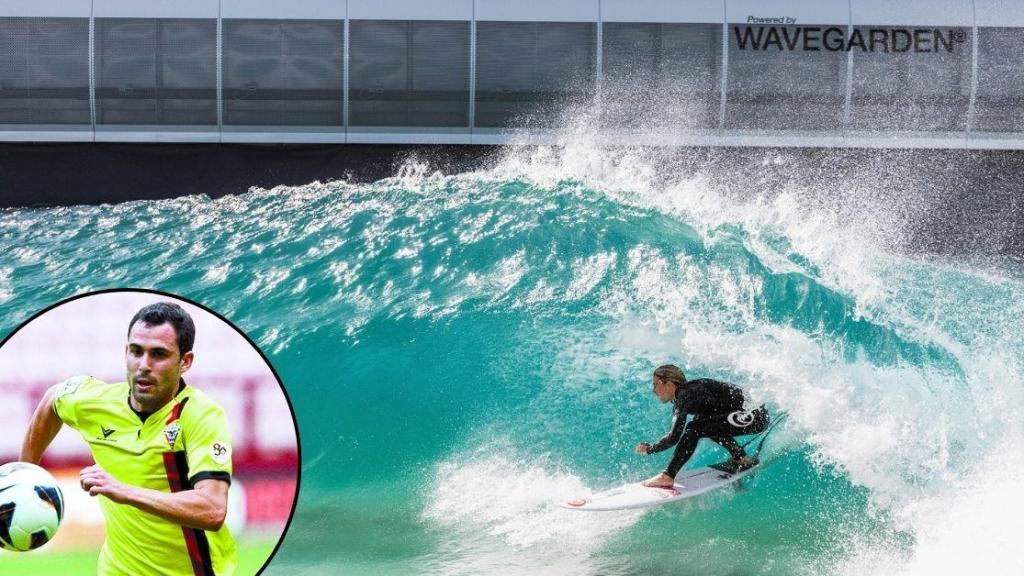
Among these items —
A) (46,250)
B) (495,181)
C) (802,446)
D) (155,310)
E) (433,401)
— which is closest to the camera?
(155,310)

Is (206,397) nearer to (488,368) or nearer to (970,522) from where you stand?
(488,368)

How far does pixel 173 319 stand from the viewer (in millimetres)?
3361

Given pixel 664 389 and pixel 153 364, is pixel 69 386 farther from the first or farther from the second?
pixel 664 389

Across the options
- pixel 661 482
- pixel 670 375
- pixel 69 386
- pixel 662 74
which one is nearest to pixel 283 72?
pixel 662 74

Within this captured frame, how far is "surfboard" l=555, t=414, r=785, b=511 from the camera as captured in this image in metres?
5.12

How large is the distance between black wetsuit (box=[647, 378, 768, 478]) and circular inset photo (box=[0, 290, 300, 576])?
2145mm

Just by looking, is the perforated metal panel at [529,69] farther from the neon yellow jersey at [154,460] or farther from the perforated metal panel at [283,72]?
the neon yellow jersey at [154,460]

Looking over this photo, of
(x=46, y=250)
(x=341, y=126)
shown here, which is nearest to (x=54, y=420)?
(x=46, y=250)

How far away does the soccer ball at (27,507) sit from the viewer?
10.2 feet

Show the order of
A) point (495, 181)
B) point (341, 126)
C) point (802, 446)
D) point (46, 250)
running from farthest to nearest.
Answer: point (341, 126) → point (495, 181) → point (46, 250) → point (802, 446)

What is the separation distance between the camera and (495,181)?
8844mm

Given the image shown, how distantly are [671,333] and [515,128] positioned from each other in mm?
3759

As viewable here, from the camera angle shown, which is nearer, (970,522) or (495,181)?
(970,522)

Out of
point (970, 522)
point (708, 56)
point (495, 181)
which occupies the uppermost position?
point (708, 56)
